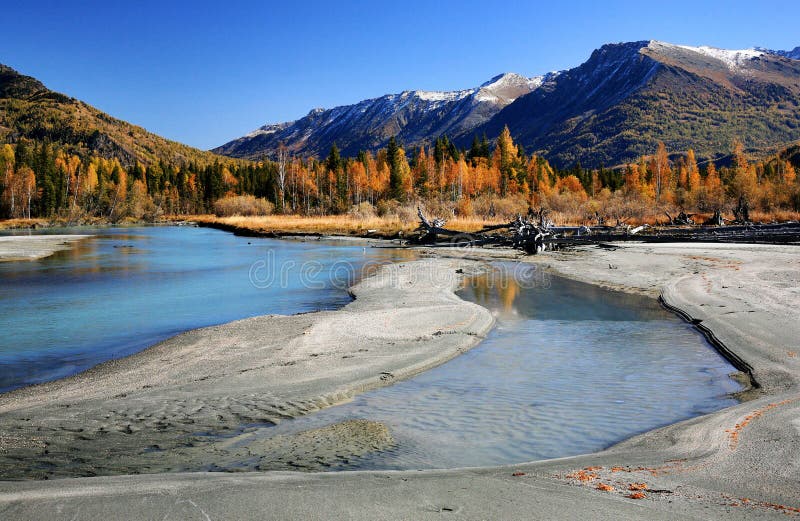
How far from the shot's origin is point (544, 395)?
8148mm

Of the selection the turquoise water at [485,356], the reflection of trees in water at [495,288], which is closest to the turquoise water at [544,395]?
the turquoise water at [485,356]

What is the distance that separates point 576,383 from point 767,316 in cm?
661

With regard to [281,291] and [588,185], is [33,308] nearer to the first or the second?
[281,291]

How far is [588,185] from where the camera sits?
11069cm

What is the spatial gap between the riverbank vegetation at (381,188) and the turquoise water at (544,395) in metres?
51.4

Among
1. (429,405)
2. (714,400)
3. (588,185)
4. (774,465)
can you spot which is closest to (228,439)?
(429,405)

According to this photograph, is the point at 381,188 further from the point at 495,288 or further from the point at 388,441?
the point at 388,441

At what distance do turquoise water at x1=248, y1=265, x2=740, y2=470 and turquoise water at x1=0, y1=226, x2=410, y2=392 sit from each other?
6.50m

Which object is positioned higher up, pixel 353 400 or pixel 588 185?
pixel 588 185

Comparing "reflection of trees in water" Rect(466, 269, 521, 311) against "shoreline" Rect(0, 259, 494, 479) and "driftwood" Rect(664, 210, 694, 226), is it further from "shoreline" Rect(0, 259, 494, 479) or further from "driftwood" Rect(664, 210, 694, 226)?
"driftwood" Rect(664, 210, 694, 226)

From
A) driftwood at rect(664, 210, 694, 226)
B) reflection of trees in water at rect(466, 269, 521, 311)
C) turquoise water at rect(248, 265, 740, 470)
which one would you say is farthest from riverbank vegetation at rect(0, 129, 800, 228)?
turquoise water at rect(248, 265, 740, 470)

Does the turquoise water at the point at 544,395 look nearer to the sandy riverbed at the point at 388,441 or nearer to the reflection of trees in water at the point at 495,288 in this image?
the sandy riverbed at the point at 388,441

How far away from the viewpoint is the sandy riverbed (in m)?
3.93

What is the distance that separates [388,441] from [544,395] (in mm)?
3004
